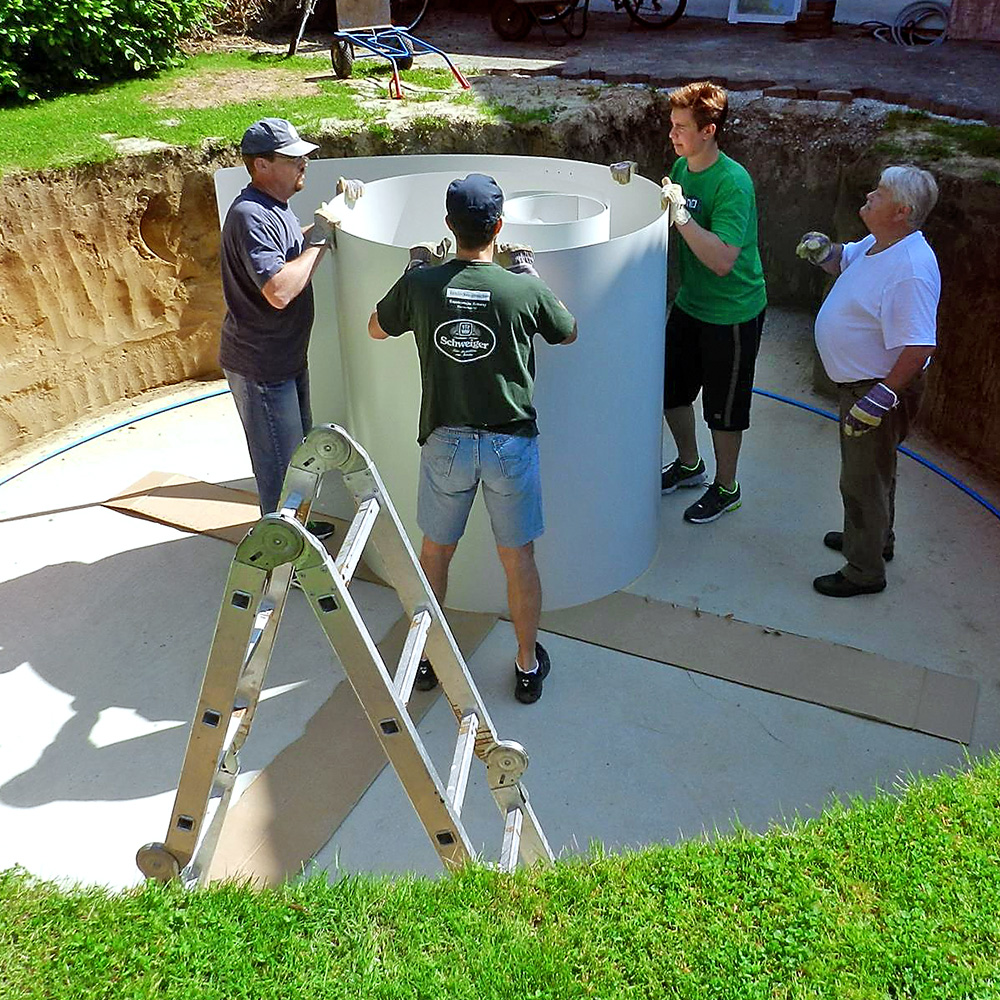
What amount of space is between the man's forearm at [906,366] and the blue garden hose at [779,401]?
151cm

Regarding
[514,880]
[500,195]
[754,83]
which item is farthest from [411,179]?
[754,83]

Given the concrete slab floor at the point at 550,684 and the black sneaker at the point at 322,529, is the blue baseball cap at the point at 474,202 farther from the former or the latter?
the black sneaker at the point at 322,529

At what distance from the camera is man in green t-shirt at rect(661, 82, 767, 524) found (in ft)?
14.3

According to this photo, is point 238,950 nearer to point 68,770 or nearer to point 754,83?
point 68,770

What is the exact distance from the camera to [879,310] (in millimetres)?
3904

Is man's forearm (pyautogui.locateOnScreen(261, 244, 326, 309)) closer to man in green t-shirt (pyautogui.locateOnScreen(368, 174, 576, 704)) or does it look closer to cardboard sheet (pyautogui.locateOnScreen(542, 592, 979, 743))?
man in green t-shirt (pyautogui.locateOnScreen(368, 174, 576, 704))

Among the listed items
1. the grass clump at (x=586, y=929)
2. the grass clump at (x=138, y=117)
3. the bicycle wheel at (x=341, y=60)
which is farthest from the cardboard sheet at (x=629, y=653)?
the bicycle wheel at (x=341, y=60)

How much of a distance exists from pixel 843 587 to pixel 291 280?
8.61 feet

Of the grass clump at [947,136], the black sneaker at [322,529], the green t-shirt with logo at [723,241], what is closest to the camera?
the green t-shirt with logo at [723,241]

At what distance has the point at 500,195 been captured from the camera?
3.26 m

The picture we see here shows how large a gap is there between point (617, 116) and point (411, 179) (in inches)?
122

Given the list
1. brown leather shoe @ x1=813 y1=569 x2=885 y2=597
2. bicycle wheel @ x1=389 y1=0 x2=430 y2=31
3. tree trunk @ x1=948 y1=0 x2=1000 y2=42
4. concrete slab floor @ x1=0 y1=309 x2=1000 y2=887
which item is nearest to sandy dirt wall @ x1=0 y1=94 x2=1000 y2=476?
concrete slab floor @ x1=0 y1=309 x2=1000 y2=887

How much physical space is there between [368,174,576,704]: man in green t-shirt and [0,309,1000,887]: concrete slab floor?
0.68 m

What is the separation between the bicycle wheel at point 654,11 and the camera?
11.7m
